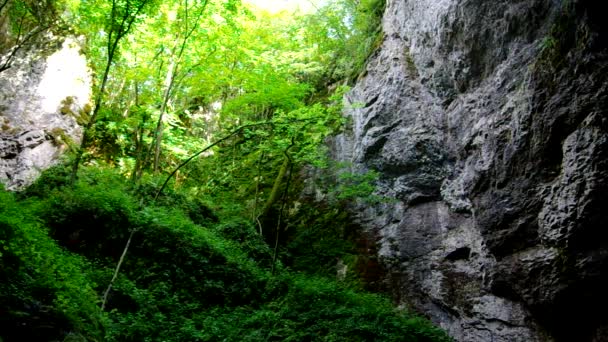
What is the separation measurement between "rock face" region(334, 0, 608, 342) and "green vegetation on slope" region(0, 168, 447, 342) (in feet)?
5.06

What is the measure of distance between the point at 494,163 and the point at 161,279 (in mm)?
7013

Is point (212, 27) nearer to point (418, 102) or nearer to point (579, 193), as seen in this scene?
point (418, 102)

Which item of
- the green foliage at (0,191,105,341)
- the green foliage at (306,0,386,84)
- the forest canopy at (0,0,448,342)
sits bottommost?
the green foliage at (0,191,105,341)

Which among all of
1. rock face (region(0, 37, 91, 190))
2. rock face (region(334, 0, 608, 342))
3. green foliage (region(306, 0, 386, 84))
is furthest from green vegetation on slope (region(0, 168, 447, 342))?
green foliage (region(306, 0, 386, 84))

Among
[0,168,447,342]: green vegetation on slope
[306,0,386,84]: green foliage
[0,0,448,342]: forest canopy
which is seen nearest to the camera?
[0,168,447,342]: green vegetation on slope

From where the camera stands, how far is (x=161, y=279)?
865cm

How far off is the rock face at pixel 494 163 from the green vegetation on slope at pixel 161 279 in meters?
1.54

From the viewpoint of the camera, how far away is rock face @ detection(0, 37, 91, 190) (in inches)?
459

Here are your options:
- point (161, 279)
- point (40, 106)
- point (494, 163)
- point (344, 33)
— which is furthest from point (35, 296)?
point (344, 33)

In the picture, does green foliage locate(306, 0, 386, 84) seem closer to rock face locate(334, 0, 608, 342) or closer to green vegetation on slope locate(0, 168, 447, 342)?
rock face locate(334, 0, 608, 342)

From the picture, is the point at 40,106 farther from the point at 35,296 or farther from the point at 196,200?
the point at 35,296

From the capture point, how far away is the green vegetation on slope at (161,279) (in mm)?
6102

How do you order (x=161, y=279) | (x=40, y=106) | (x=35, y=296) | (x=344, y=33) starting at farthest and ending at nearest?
1. (x=344, y=33)
2. (x=40, y=106)
3. (x=161, y=279)
4. (x=35, y=296)

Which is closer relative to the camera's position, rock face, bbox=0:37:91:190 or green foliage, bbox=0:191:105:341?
green foliage, bbox=0:191:105:341
